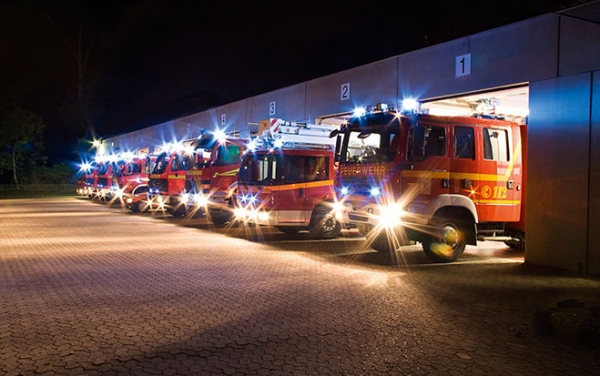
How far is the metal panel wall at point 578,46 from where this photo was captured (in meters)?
9.22

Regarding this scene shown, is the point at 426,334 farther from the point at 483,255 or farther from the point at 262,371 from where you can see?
the point at 483,255

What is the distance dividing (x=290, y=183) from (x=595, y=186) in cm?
739

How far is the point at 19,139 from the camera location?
4516 cm

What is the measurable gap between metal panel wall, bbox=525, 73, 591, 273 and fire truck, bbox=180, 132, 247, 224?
31.0ft

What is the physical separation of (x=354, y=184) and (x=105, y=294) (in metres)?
5.40

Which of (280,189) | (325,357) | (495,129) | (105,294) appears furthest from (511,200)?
(105,294)

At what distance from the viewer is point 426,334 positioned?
5898 mm

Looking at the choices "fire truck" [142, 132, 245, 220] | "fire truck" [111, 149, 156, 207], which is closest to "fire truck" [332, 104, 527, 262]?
"fire truck" [142, 132, 245, 220]

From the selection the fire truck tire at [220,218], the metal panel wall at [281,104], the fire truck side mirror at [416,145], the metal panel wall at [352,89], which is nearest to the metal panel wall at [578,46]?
the fire truck side mirror at [416,145]

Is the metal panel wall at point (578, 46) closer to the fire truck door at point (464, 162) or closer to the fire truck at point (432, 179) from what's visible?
the fire truck at point (432, 179)

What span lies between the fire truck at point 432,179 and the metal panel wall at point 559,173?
66 cm

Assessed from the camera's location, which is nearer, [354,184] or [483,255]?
[354,184]

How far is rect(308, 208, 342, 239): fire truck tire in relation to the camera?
14578mm

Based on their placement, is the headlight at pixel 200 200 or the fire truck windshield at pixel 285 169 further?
the headlight at pixel 200 200
